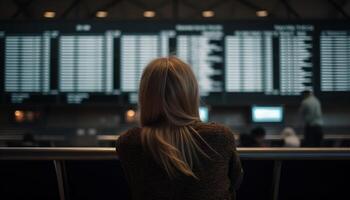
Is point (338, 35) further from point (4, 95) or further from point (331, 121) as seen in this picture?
point (4, 95)

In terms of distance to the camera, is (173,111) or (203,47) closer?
(173,111)

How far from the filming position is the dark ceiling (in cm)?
983

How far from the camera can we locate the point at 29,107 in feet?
24.6

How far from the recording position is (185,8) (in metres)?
10.0

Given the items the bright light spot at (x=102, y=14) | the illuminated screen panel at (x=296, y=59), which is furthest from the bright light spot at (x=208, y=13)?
the illuminated screen panel at (x=296, y=59)

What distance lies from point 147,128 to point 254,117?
6633 millimetres

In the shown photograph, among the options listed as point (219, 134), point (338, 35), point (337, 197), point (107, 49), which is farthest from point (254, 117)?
point (219, 134)

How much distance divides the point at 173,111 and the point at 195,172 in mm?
189

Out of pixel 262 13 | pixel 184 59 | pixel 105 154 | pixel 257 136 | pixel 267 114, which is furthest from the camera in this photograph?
pixel 262 13

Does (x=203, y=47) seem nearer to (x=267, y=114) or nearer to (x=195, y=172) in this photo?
(x=267, y=114)

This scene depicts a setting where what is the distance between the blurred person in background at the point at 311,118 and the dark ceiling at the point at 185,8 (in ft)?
11.0

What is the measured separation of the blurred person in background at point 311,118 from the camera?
22.4 feet

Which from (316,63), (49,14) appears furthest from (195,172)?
(49,14)

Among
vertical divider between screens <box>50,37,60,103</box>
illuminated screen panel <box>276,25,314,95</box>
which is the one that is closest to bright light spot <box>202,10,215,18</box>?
illuminated screen panel <box>276,25,314,95</box>
